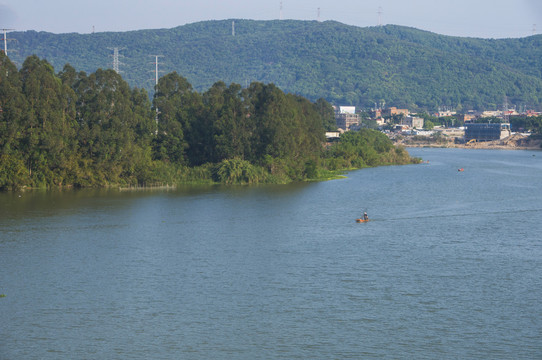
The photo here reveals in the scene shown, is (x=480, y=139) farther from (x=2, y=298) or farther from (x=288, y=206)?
(x=2, y=298)

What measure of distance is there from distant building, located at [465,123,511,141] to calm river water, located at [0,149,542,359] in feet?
432

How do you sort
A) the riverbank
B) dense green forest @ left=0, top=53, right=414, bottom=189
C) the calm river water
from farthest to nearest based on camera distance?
the riverbank < dense green forest @ left=0, top=53, right=414, bottom=189 < the calm river water

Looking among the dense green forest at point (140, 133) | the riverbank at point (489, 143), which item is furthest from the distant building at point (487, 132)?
the dense green forest at point (140, 133)

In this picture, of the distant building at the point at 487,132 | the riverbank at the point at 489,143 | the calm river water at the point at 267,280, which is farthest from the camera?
the distant building at the point at 487,132

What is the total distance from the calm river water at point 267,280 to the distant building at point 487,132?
13164cm

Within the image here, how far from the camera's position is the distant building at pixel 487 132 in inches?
6752

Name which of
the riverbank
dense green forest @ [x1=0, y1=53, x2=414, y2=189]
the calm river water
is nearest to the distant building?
the riverbank

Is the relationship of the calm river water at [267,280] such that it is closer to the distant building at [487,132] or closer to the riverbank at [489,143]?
the riverbank at [489,143]

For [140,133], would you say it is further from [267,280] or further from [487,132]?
[487,132]

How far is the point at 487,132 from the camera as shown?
572ft

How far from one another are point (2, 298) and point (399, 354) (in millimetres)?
13651

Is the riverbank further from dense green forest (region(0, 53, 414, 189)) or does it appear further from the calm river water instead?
the calm river water

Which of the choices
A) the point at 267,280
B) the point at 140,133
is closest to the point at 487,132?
the point at 140,133

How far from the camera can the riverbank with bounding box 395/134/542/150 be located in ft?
507
